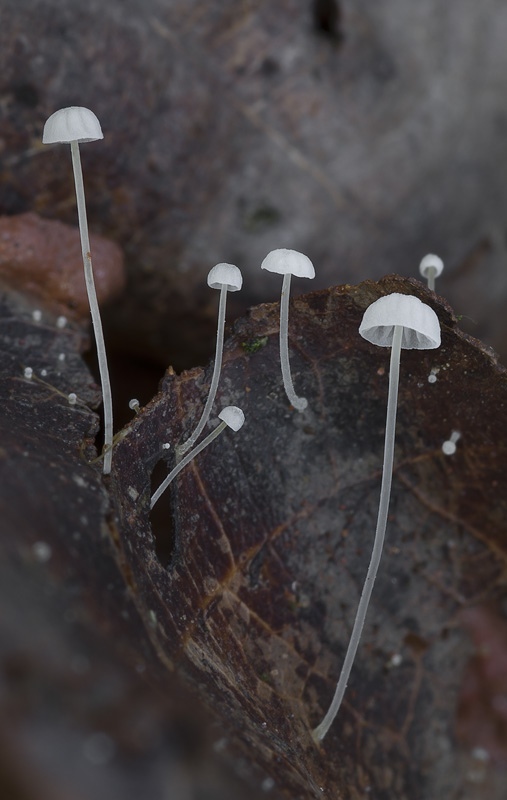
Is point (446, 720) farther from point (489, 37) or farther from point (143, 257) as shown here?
point (489, 37)

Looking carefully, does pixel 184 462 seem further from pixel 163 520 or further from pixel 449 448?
pixel 449 448

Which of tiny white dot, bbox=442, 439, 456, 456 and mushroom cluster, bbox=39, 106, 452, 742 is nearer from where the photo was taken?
mushroom cluster, bbox=39, 106, 452, 742

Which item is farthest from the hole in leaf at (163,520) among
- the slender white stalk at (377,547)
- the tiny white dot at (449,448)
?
the tiny white dot at (449,448)

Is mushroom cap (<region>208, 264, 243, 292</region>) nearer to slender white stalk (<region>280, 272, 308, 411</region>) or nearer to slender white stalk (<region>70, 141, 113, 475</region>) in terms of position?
slender white stalk (<region>280, 272, 308, 411</region>)

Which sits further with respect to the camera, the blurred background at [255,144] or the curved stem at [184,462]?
the blurred background at [255,144]

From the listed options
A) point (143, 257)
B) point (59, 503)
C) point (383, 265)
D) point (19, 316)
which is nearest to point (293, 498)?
point (59, 503)

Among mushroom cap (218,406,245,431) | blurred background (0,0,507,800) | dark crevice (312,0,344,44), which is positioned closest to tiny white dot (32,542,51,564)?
mushroom cap (218,406,245,431)

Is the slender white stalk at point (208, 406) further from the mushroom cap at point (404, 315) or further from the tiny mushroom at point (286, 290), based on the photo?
the mushroom cap at point (404, 315)
